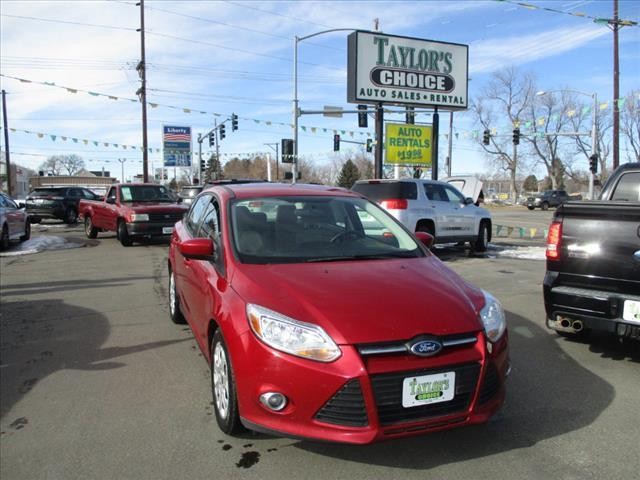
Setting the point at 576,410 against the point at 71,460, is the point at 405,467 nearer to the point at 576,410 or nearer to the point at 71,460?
the point at 576,410

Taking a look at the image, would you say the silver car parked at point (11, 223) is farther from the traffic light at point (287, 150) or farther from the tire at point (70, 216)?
the traffic light at point (287, 150)

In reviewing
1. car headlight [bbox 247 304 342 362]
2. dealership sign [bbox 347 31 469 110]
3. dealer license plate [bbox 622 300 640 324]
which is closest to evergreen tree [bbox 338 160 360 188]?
dealership sign [bbox 347 31 469 110]

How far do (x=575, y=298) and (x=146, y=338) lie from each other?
418cm

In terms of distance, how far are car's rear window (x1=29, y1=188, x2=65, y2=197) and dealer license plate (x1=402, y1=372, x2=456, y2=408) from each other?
23.7 m

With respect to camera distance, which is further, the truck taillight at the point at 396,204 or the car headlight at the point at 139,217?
the car headlight at the point at 139,217

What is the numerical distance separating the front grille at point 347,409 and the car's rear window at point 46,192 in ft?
77.0

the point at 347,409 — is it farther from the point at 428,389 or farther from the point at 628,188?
the point at 628,188

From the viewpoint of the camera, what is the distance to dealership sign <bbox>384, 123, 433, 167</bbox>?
23.9 m

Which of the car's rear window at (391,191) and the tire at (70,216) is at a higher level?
the car's rear window at (391,191)

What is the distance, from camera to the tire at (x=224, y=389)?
10.4ft

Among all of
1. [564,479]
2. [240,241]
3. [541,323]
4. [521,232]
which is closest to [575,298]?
[541,323]

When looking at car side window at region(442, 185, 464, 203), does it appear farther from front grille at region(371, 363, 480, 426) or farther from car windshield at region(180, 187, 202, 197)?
car windshield at region(180, 187, 202, 197)

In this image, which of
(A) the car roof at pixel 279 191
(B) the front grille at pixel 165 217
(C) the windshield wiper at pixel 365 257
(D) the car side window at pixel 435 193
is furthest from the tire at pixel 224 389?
(B) the front grille at pixel 165 217

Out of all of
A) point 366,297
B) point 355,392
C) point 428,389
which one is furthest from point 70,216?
point 428,389
